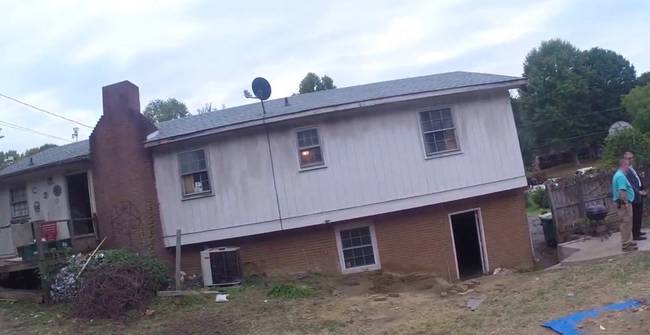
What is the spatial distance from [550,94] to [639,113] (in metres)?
9.21

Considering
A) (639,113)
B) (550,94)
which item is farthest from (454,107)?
(550,94)

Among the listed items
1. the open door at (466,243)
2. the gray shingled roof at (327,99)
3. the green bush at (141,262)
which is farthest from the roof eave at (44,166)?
the open door at (466,243)

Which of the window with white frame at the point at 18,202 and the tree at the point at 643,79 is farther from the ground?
the tree at the point at 643,79

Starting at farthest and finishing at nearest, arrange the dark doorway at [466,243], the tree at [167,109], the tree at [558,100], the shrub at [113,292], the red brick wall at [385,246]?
the tree at [167,109] < the tree at [558,100] < the dark doorway at [466,243] < the red brick wall at [385,246] < the shrub at [113,292]

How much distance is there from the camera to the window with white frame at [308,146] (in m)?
12.8

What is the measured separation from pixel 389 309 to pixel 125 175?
7.82 m

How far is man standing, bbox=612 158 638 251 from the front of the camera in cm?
994

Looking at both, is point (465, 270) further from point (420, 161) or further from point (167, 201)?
point (167, 201)

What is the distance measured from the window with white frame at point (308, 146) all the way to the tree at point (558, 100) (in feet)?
141

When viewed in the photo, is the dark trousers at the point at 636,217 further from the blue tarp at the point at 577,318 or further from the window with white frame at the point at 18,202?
the window with white frame at the point at 18,202

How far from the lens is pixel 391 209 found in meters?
12.6

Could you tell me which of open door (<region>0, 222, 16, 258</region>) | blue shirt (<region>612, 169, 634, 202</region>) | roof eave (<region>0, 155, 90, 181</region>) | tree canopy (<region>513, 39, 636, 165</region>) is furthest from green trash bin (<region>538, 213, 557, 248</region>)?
tree canopy (<region>513, 39, 636, 165</region>)

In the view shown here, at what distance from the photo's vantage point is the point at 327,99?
1377cm

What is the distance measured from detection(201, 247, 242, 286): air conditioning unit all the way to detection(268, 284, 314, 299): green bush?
1.38m
